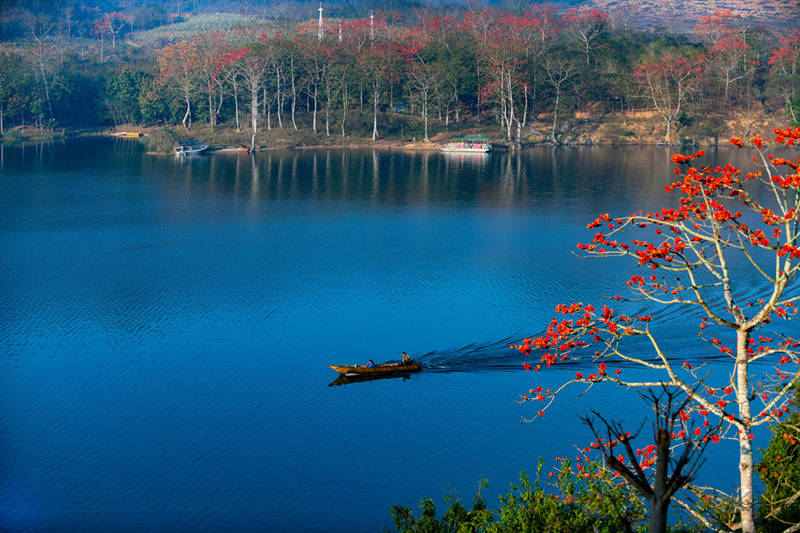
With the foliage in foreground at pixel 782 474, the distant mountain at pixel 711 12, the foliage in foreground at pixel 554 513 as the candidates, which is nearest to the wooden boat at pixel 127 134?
the foliage in foreground at pixel 554 513

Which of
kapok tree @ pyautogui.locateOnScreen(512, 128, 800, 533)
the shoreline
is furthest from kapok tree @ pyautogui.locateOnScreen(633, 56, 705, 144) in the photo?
kapok tree @ pyautogui.locateOnScreen(512, 128, 800, 533)

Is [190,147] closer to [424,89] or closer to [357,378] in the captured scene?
[424,89]

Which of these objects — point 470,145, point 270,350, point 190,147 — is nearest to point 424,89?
point 470,145

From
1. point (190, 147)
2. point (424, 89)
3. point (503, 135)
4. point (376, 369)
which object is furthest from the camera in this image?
point (503, 135)

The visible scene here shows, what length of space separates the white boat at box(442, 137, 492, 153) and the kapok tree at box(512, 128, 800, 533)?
34406 millimetres

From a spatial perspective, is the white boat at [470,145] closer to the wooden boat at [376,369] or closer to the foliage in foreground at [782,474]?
the wooden boat at [376,369]

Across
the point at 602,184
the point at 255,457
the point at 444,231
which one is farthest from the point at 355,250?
the point at 602,184

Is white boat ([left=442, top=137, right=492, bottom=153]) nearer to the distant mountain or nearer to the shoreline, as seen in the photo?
the shoreline

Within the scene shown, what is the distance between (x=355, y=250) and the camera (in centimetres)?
4550

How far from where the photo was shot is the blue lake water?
22.1 m

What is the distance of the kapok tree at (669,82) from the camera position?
3863 inches

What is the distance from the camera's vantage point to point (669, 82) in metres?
101

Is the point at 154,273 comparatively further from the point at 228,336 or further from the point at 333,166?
the point at 333,166

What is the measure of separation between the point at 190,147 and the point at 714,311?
70281 mm
